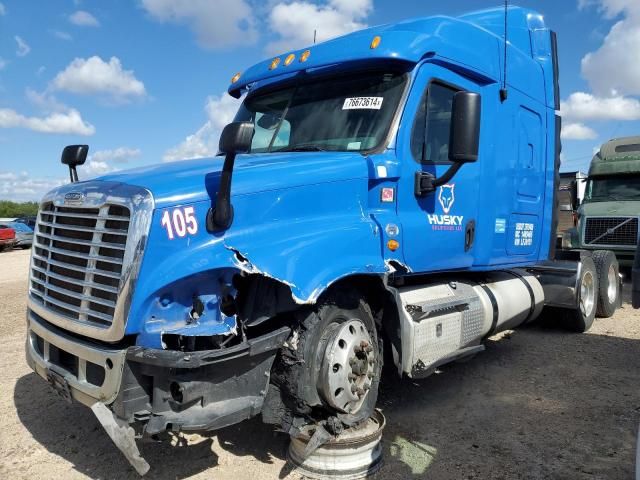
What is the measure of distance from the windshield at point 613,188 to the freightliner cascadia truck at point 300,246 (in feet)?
26.9

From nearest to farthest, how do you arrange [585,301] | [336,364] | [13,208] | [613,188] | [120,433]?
[120,433] → [336,364] → [585,301] → [613,188] → [13,208]

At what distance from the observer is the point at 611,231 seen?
37.9 feet

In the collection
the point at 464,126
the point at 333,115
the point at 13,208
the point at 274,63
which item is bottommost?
the point at 13,208

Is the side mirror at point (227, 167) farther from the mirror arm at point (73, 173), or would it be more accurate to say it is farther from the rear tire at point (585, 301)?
the rear tire at point (585, 301)

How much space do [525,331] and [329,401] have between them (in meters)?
5.18

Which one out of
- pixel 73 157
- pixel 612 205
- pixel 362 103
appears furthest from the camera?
pixel 612 205

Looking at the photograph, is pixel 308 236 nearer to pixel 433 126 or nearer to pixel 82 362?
pixel 82 362

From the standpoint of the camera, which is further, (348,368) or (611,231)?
(611,231)

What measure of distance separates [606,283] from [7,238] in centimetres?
2477

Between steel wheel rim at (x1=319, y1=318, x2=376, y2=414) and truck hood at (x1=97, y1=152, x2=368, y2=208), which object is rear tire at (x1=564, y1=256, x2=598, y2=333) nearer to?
steel wheel rim at (x1=319, y1=318, x2=376, y2=414)

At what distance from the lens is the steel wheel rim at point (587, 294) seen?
301 inches

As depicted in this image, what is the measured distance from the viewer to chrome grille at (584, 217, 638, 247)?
11.5 m

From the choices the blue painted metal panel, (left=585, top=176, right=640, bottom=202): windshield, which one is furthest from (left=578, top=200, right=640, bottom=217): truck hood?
the blue painted metal panel

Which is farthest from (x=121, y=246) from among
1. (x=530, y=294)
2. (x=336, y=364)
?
(x=530, y=294)
